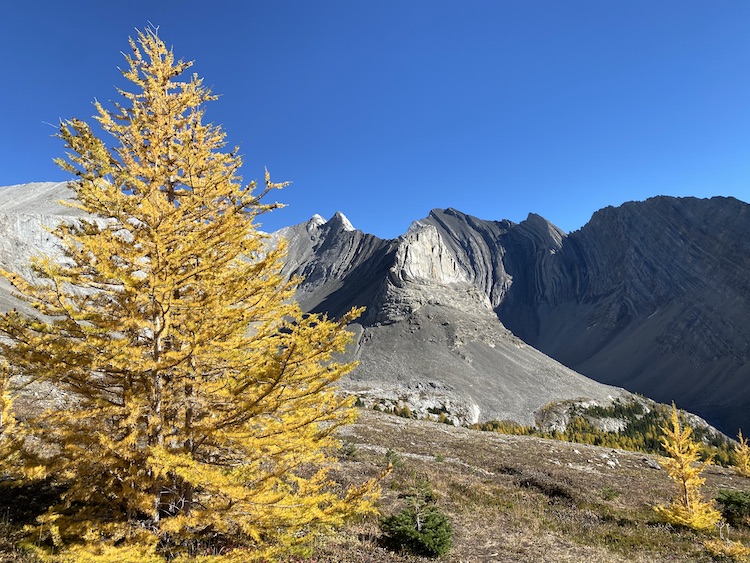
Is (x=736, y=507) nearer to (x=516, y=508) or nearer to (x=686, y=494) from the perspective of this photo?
(x=686, y=494)

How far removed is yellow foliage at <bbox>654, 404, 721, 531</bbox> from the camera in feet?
49.9

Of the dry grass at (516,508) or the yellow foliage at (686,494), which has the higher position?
the yellow foliage at (686,494)

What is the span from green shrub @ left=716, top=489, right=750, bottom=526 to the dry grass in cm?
177

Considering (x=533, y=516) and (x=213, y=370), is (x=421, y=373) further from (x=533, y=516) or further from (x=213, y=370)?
(x=213, y=370)

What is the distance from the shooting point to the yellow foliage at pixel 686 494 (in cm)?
1520

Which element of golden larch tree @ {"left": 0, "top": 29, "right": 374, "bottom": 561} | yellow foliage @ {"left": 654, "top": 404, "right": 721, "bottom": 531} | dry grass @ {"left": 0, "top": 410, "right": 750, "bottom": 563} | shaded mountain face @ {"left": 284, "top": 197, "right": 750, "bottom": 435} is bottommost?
dry grass @ {"left": 0, "top": 410, "right": 750, "bottom": 563}

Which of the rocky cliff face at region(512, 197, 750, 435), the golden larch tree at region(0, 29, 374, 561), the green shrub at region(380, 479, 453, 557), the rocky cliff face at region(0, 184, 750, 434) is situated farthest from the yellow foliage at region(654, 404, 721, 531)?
the rocky cliff face at region(512, 197, 750, 435)

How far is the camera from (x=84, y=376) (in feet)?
21.1

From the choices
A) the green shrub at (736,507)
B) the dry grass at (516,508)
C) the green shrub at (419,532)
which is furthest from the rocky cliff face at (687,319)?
the green shrub at (419,532)

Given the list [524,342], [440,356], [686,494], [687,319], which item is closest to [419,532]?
[686,494]

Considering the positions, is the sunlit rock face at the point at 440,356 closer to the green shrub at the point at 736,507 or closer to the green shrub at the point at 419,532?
the green shrub at the point at 736,507

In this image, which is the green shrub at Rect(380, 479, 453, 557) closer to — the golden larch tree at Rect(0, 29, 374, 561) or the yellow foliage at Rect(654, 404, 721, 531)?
the golden larch tree at Rect(0, 29, 374, 561)

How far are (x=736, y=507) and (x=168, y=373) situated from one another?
2457 cm

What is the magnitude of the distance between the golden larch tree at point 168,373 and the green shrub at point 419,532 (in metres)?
4.03
